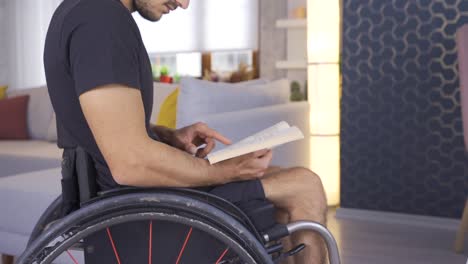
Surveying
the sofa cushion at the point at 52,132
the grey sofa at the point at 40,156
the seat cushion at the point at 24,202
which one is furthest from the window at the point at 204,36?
the seat cushion at the point at 24,202

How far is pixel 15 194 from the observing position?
2500mm

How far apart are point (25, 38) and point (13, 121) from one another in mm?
4016

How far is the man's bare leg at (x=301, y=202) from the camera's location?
5.09 ft

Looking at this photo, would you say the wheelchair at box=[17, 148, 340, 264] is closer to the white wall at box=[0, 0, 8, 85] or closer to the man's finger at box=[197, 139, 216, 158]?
the man's finger at box=[197, 139, 216, 158]

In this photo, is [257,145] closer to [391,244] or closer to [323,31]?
[391,244]

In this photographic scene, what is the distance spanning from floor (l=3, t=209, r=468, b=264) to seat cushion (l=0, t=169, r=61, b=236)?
122 cm

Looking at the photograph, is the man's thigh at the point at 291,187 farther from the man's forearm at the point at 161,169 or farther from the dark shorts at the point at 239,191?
the man's forearm at the point at 161,169

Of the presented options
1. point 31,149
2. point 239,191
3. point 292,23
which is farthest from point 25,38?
point 239,191

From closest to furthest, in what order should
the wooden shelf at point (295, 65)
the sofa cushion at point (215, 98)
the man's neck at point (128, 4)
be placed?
the man's neck at point (128, 4) → the sofa cushion at point (215, 98) → the wooden shelf at point (295, 65)

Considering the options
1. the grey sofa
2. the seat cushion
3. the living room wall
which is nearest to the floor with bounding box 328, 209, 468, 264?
the living room wall

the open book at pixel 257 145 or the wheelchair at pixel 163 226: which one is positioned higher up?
the open book at pixel 257 145

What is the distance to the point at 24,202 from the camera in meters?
2.48

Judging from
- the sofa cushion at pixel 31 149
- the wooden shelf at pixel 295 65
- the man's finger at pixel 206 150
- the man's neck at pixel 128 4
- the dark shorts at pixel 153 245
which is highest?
the man's neck at pixel 128 4

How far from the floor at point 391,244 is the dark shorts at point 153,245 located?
1623 millimetres
